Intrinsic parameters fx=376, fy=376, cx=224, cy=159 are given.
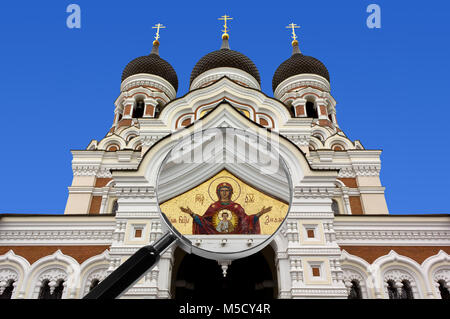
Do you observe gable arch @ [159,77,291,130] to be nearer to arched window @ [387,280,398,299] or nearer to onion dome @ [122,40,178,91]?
arched window @ [387,280,398,299]

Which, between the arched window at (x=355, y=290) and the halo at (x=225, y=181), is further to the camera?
the arched window at (x=355, y=290)

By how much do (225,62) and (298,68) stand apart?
226 inches

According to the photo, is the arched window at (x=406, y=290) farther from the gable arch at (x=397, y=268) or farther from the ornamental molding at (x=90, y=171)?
the ornamental molding at (x=90, y=171)

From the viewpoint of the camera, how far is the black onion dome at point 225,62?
62.9 ft

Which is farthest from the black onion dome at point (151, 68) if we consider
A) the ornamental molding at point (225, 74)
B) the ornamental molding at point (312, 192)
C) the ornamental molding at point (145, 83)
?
the ornamental molding at point (312, 192)

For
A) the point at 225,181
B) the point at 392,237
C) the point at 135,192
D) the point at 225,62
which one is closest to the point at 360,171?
the point at 392,237

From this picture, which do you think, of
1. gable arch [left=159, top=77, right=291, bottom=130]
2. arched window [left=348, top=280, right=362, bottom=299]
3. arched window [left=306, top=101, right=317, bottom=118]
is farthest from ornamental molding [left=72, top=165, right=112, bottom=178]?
arched window [left=306, top=101, right=317, bottom=118]

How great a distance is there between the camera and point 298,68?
22719 mm

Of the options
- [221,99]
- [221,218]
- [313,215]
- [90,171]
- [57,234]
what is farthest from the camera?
[90,171]

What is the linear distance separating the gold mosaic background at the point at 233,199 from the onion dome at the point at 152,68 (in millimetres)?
21328

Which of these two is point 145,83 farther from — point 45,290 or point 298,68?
point 45,290

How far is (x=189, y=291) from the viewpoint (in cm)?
1082
